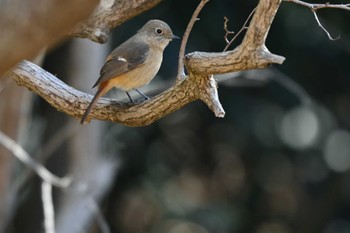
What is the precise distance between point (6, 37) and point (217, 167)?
9.98 meters

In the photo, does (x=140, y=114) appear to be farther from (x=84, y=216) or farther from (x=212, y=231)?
(x=212, y=231)

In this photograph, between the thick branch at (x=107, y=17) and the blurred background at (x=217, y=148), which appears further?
the blurred background at (x=217, y=148)

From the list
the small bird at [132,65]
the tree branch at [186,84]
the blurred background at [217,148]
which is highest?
the tree branch at [186,84]

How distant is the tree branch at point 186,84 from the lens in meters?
3.39

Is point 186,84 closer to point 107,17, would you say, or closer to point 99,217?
point 107,17

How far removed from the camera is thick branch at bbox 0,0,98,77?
5.59 feet

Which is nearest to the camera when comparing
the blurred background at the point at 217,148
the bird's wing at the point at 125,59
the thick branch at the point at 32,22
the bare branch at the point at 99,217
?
the thick branch at the point at 32,22

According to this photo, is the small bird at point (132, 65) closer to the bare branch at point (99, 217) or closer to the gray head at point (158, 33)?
the gray head at point (158, 33)

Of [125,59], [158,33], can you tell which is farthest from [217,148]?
[125,59]

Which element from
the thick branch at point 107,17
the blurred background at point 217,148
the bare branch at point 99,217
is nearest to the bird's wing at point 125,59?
the thick branch at point 107,17

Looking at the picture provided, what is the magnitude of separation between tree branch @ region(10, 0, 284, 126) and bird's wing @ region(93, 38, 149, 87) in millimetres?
500

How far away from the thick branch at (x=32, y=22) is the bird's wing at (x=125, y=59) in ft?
11.6

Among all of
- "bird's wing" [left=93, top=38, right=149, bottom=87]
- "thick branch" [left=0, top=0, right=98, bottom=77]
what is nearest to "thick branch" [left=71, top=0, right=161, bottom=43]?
"bird's wing" [left=93, top=38, right=149, bottom=87]

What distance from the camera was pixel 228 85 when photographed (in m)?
10.1
